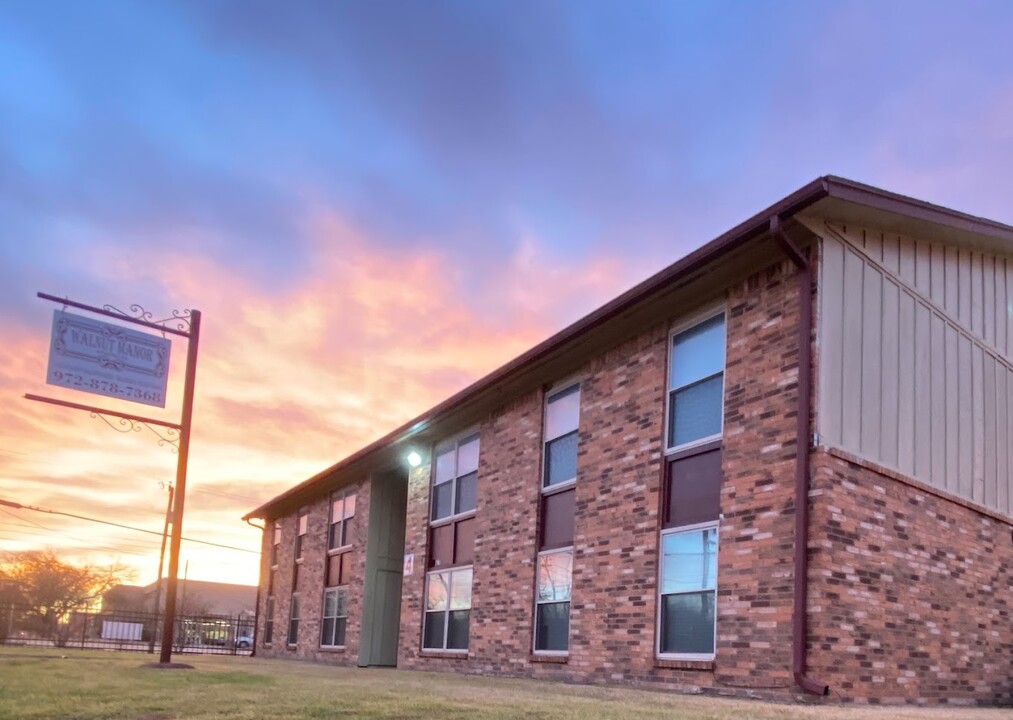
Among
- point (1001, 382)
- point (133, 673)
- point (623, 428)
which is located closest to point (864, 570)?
point (623, 428)

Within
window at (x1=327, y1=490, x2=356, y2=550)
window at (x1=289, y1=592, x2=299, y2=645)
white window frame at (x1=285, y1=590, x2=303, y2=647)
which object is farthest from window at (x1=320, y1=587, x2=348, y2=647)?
window at (x1=289, y1=592, x2=299, y2=645)

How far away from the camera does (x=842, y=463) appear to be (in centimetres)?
1002

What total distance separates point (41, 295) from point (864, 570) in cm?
1185

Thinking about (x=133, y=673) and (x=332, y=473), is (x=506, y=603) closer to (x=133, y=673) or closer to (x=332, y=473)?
(x=133, y=673)

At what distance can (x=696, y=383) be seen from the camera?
1211 cm

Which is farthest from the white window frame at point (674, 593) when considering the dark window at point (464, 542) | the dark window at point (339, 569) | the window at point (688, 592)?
the dark window at point (339, 569)

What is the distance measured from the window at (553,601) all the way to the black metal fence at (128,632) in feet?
72.6

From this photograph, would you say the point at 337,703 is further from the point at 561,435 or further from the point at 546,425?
the point at 546,425

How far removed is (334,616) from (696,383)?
15724 millimetres

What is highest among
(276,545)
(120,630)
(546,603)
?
(276,545)

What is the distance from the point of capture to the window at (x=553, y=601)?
14039 mm

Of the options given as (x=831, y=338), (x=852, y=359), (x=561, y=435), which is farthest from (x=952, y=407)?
(x=561, y=435)

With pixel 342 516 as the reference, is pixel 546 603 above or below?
below

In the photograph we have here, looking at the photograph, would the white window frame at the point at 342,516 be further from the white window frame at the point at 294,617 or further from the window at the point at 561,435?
the window at the point at 561,435
